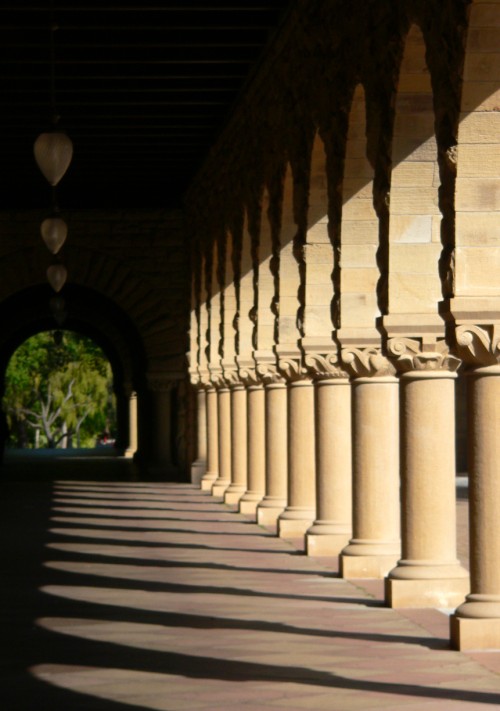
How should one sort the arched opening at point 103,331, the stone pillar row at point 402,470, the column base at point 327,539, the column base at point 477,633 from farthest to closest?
the arched opening at point 103,331 → the column base at point 327,539 → the stone pillar row at point 402,470 → the column base at point 477,633

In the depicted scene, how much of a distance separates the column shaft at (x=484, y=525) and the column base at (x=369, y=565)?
3635 mm

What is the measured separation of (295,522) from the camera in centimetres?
1720

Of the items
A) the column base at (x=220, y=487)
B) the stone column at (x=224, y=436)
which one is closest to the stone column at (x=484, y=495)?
the stone column at (x=224, y=436)

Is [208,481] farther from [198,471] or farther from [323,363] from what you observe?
[323,363]

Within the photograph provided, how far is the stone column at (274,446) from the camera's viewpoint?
19.2m

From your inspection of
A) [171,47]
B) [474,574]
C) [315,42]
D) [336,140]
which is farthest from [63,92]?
[474,574]

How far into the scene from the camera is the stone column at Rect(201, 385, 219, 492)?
27500 mm

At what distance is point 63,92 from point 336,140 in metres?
6.96

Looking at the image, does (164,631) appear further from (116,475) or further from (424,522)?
(116,475)

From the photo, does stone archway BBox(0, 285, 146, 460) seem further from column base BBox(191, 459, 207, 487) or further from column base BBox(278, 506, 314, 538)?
column base BBox(278, 506, 314, 538)

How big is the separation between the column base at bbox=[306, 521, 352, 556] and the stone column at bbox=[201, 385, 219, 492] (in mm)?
12001

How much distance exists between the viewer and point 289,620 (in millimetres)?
10719

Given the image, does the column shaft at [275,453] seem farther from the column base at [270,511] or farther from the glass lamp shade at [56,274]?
the glass lamp shade at [56,274]

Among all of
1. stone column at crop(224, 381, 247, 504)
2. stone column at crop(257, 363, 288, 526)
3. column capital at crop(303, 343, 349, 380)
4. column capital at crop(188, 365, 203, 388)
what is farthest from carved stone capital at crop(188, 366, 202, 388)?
column capital at crop(303, 343, 349, 380)
